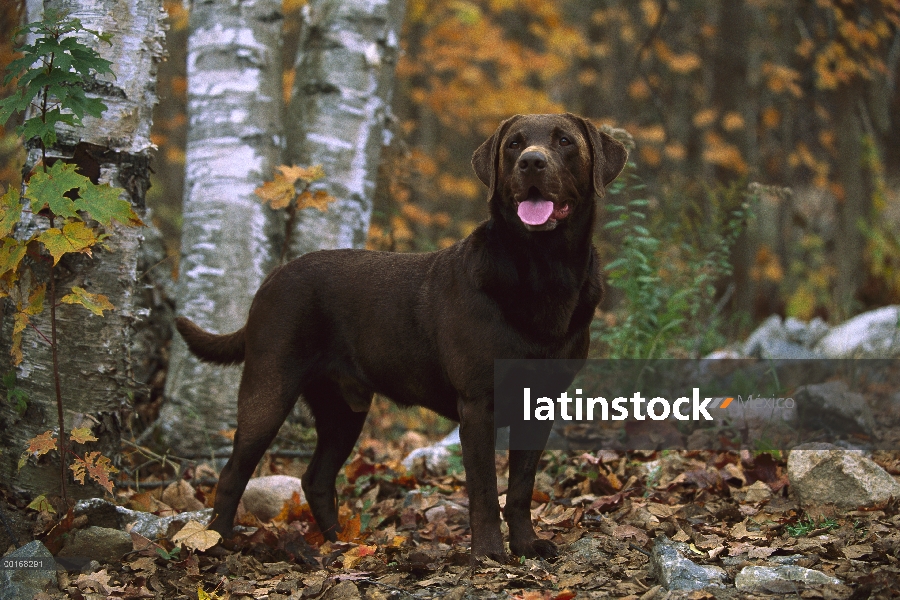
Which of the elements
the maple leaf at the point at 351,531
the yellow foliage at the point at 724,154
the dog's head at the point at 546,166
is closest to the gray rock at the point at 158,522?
the maple leaf at the point at 351,531

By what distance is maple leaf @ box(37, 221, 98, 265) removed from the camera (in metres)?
3.33

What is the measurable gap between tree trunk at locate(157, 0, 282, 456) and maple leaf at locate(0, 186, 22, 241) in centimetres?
173

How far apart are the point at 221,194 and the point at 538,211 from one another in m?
2.46

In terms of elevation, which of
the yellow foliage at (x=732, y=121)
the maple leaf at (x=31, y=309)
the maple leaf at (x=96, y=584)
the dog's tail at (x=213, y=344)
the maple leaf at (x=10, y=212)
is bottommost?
the maple leaf at (x=96, y=584)

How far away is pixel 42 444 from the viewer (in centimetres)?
345

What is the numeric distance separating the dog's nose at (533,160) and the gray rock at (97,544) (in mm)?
2228

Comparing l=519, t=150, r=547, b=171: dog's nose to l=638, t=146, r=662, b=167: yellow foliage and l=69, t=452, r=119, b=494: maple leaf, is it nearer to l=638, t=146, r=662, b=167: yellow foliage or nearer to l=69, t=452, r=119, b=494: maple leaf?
l=69, t=452, r=119, b=494: maple leaf

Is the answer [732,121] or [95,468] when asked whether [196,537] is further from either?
[732,121]

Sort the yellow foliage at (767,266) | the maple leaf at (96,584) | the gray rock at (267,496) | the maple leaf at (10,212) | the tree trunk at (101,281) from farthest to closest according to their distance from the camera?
the yellow foliage at (767,266) < the gray rock at (267,496) < the tree trunk at (101,281) < the maple leaf at (10,212) < the maple leaf at (96,584)

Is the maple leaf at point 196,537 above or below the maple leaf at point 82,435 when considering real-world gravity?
below

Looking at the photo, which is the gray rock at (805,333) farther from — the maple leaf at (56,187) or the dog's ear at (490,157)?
the maple leaf at (56,187)

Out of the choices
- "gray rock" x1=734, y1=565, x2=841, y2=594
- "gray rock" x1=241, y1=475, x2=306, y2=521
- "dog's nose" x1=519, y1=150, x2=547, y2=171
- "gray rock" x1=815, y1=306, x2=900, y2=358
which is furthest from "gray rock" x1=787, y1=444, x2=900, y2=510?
"gray rock" x1=815, y1=306, x2=900, y2=358

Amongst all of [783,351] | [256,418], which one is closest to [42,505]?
[256,418]

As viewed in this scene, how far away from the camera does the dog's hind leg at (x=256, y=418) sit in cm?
387
